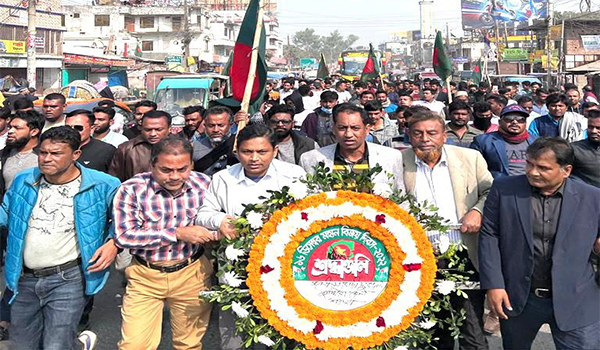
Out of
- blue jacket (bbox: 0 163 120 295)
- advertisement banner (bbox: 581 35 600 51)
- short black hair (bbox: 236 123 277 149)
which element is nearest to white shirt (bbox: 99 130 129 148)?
blue jacket (bbox: 0 163 120 295)

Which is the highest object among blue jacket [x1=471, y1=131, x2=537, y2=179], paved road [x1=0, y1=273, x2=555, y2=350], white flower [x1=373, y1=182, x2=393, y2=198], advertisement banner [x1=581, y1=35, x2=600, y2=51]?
advertisement banner [x1=581, y1=35, x2=600, y2=51]

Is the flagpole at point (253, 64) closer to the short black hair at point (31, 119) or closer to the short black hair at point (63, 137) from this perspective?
the short black hair at point (63, 137)

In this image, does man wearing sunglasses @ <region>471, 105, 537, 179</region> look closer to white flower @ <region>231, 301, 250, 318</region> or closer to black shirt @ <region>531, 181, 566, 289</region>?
black shirt @ <region>531, 181, 566, 289</region>

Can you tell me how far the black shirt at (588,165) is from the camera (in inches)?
192

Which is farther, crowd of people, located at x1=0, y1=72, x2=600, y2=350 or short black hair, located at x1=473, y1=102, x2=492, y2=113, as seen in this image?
short black hair, located at x1=473, y1=102, x2=492, y2=113

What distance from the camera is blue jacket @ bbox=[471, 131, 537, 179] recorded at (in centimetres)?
483

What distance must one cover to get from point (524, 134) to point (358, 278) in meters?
2.56

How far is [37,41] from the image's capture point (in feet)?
105

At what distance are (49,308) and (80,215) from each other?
23.5 inches

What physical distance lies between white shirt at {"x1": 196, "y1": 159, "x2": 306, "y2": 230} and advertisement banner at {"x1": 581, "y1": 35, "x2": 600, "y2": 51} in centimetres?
3402

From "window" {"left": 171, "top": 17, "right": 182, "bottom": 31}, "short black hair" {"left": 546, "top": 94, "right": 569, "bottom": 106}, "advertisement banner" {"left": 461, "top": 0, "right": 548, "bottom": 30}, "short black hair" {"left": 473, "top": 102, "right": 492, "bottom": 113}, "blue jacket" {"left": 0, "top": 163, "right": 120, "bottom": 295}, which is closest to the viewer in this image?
"blue jacket" {"left": 0, "top": 163, "right": 120, "bottom": 295}

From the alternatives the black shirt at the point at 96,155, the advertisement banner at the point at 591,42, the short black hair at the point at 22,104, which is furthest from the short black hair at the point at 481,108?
the advertisement banner at the point at 591,42

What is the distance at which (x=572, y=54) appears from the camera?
113 feet

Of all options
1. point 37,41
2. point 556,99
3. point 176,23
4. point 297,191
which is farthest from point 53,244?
point 176,23
